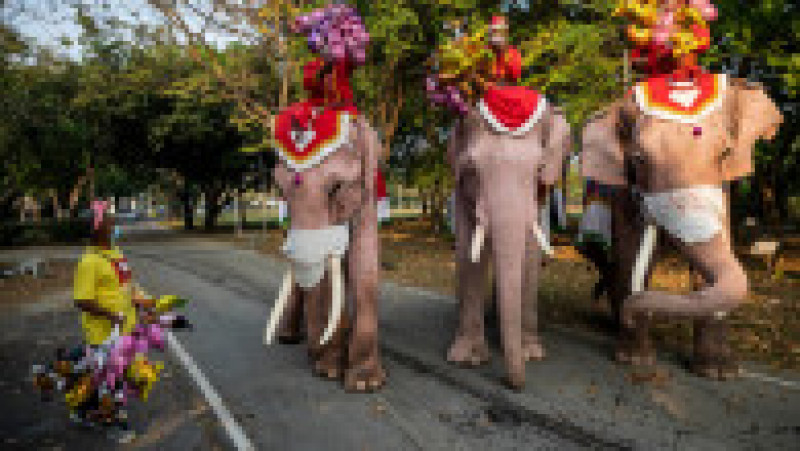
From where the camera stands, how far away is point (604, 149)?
210 inches

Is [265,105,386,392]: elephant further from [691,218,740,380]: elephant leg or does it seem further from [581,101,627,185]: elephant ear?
[691,218,740,380]: elephant leg

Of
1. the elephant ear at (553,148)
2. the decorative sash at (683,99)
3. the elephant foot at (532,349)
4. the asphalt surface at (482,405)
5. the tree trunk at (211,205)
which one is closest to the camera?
the asphalt surface at (482,405)

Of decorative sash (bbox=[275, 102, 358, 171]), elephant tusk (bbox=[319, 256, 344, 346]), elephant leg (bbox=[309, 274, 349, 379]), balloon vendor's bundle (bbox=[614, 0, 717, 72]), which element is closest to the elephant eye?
decorative sash (bbox=[275, 102, 358, 171])

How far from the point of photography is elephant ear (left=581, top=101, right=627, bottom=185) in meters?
5.25

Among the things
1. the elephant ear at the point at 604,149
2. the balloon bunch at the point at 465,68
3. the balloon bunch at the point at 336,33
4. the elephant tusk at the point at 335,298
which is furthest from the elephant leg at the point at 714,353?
the balloon bunch at the point at 336,33

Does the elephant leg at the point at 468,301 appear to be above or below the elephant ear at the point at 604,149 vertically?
below

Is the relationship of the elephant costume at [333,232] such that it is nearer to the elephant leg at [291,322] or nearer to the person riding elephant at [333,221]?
the person riding elephant at [333,221]

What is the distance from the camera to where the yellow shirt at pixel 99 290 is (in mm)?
4039

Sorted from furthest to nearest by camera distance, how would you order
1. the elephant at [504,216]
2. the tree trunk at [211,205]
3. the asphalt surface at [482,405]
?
the tree trunk at [211,205]
the elephant at [504,216]
the asphalt surface at [482,405]

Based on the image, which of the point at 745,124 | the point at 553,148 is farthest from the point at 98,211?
the point at 745,124

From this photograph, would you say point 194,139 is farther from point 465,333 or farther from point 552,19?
point 465,333

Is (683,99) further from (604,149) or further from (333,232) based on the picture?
(333,232)

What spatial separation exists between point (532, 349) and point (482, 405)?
56.4 inches

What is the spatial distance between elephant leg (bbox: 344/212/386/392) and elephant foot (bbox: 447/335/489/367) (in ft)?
2.68
